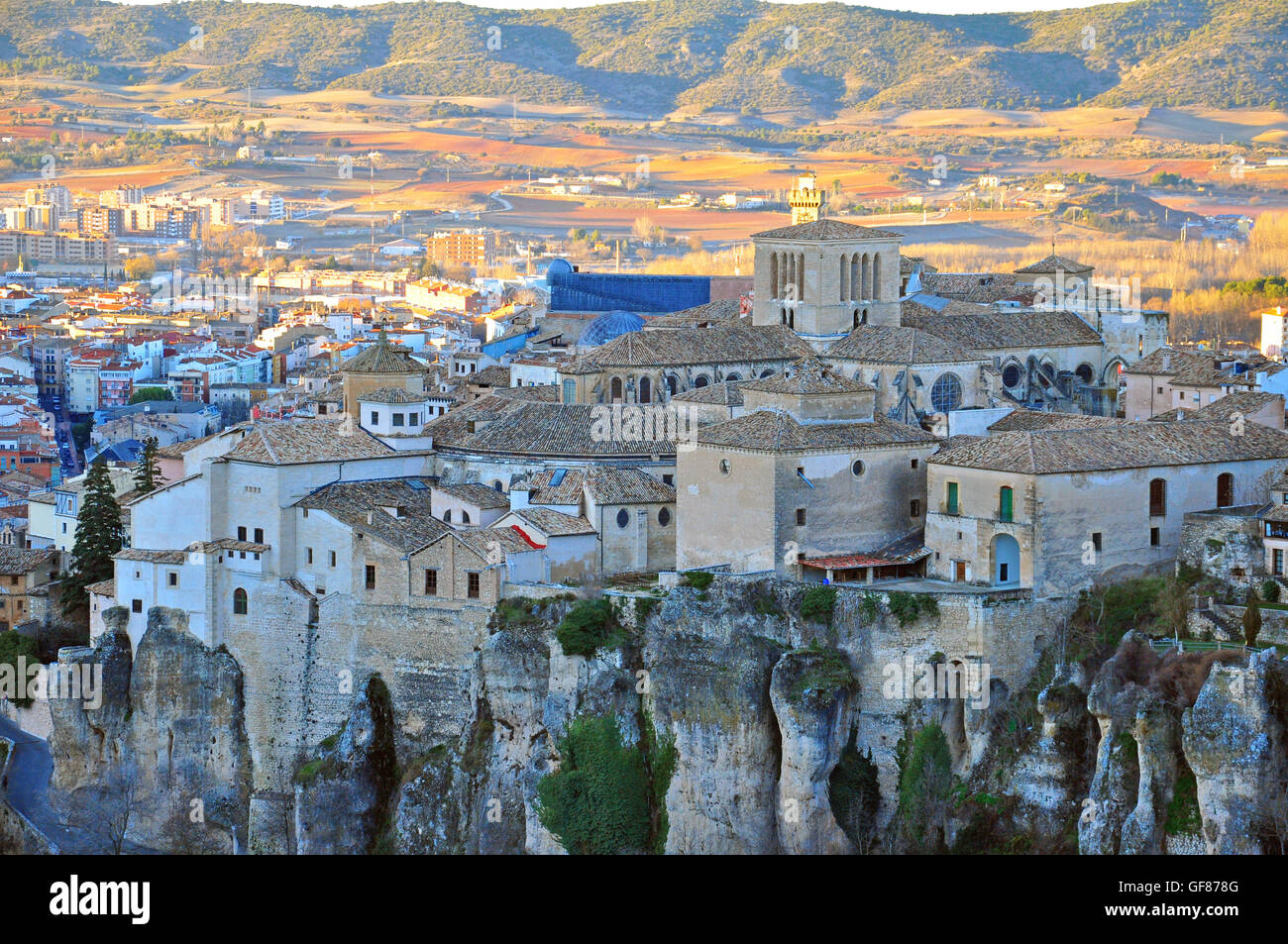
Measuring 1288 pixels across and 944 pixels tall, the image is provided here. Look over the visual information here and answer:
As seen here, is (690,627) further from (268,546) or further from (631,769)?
(268,546)

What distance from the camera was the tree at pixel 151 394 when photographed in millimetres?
92875

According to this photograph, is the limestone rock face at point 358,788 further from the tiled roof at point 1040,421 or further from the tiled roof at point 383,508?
the tiled roof at point 1040,421

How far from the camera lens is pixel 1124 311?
6069cm

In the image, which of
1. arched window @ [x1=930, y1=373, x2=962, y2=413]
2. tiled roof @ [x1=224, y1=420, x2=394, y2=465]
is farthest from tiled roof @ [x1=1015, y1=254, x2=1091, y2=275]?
tiled roof @ [x1=224, y1=420, x2=394, y2=465]

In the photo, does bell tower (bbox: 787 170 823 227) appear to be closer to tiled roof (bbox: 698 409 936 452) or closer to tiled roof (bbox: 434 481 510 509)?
tiled roof (bbox: 434 481 510 509)

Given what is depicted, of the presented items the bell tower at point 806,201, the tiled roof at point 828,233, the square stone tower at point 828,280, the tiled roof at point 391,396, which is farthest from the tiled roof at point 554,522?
the bell tower at point 806,201

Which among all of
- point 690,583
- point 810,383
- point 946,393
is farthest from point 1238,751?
point 946,393

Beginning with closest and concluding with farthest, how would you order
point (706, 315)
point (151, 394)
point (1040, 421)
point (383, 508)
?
point (383, 508), point (1040, 421), point (706, 315), point (151, 394)

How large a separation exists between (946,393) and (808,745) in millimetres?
11890

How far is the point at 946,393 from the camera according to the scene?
51625 mm

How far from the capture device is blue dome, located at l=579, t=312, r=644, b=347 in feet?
201

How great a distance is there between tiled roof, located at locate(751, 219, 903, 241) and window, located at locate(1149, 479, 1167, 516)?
47.5ft

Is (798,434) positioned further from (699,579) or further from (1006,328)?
(1006,328)
